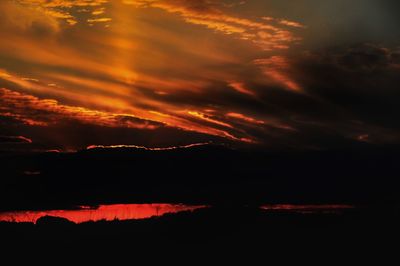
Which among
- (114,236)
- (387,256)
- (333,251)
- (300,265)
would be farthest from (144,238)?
(387,256)

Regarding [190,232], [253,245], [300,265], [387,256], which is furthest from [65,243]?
[387,256]

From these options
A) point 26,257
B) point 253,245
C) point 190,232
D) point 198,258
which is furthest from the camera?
point 190,232

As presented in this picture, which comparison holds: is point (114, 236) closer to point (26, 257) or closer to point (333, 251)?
point (26, 257)

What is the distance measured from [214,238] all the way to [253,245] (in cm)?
1208

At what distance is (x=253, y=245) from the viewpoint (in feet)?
433

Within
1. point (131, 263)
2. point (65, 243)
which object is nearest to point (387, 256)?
point (131, 263)

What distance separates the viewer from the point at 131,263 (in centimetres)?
11912

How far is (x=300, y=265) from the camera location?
128 metres

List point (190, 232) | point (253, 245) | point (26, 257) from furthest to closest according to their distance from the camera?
point (190, 232)
point (253, 245)
point (26, 257)

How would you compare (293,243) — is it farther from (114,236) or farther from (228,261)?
(114,236)

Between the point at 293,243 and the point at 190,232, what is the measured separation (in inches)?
1016

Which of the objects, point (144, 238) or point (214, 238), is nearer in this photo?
point (144, 238)

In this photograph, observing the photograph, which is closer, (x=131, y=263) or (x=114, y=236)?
(x=131, y=263)

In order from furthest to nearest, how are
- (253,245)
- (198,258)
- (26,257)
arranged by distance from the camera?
(253,245) → (198,258) → (26,257)
